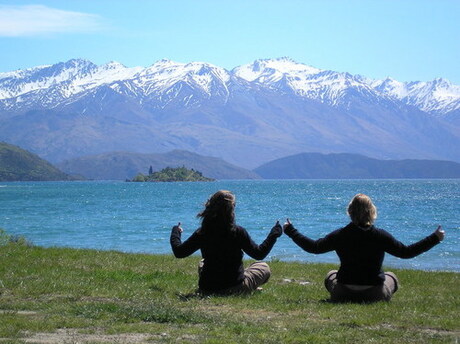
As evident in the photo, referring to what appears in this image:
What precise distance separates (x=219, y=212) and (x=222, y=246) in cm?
73

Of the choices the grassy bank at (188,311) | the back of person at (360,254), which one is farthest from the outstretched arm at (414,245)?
the grassy bank at (188,311)

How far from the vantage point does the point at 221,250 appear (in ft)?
46.2

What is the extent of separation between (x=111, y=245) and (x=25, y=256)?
23508 millimetres

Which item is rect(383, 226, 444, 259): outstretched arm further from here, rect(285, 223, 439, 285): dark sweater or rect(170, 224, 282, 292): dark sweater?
rect(170, 224, 282, 292): dark sweater

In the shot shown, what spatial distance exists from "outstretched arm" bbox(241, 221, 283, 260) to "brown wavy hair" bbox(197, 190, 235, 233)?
1.30ft

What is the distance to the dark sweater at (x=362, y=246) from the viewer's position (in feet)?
43.1

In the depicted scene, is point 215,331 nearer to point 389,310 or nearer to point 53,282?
point 389,310

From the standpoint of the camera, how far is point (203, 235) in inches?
553

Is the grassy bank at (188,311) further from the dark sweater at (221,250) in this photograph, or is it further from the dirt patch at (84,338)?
the dark sweater at (221,250)

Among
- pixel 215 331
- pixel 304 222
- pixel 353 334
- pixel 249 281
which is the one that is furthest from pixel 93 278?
pixel 304 222

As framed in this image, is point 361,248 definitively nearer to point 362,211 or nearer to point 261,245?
point 362,211

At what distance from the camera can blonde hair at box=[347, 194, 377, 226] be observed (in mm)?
13133

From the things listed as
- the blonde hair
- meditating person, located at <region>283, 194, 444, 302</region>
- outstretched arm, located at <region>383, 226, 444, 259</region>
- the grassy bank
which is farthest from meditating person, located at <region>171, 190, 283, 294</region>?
outstretched arm, located at <region>383, 226, 444, 259</region>

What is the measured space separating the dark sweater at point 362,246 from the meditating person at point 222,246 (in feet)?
2.69
